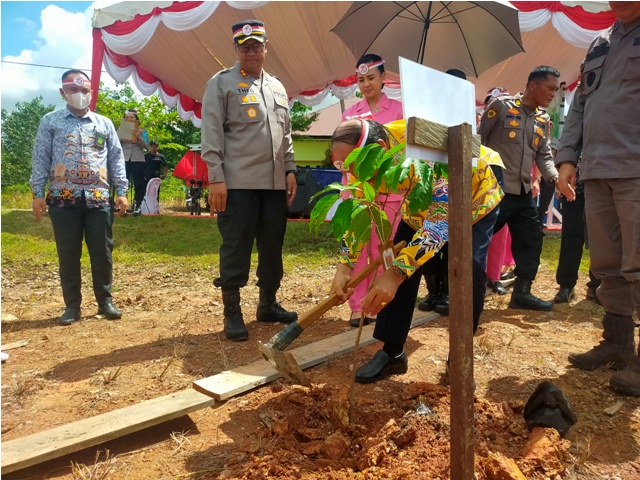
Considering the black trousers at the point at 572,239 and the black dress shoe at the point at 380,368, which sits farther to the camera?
the black trousers at the point at 572,239

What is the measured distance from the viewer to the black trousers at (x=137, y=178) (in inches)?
384

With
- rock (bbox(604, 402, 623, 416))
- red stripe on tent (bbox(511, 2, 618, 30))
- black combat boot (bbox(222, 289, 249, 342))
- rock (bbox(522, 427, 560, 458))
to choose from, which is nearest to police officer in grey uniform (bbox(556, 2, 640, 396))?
rock (bbox(604, 402, 623, 416))

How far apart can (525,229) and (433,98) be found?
2781 millimetres

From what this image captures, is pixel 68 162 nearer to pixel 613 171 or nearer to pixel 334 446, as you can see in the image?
pixel 334 446

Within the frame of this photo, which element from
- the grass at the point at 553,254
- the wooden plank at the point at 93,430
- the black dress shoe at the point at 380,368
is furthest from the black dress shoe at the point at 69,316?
the grass at the point at 553,254

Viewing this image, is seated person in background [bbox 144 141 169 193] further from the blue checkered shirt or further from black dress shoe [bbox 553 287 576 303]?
black dress shoe [bbox 553 287 576 303]

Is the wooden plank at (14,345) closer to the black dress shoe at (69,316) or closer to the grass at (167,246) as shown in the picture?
the black dress shoe at (69,316)

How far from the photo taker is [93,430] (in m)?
1.86

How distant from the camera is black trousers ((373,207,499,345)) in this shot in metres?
2.27

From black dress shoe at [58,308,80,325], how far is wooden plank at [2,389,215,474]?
1.83 meters

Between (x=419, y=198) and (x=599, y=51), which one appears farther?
(x=599, y=51)

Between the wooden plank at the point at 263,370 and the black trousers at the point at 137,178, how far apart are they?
7.97 m

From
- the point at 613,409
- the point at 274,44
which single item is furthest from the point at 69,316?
the point at 274,44

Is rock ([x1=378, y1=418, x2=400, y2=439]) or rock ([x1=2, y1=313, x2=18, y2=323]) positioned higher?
rock ([x1=378, y1=418, x2=400, y2=439])
